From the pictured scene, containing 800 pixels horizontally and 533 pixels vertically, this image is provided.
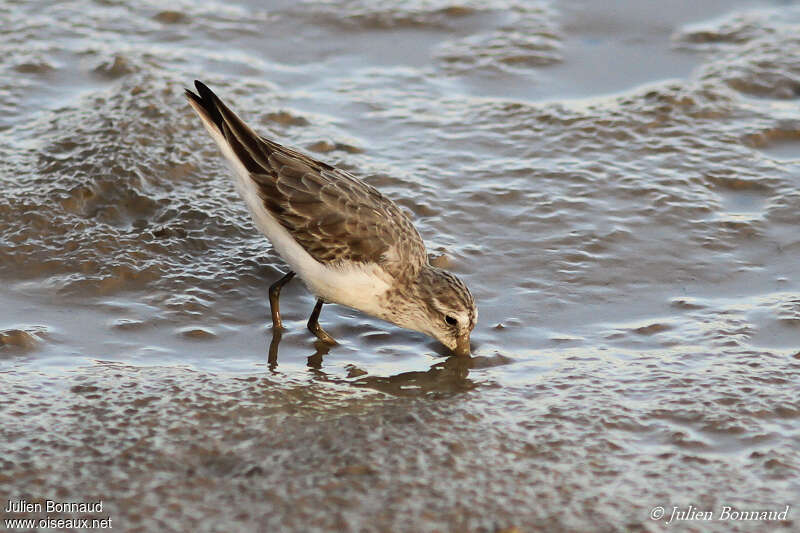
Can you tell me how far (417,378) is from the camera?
6.27 meters

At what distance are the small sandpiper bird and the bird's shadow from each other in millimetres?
126

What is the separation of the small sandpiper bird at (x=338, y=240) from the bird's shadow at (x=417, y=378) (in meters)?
0.13

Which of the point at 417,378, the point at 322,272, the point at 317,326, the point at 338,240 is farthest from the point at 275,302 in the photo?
the point at 417,378

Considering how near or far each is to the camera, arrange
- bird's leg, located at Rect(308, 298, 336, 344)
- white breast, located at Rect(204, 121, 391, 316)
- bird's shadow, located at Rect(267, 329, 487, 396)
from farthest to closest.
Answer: bird's leg, located at Rect(308, 298, 336, 344), white breast, located at Rect(204, 121, 391, 316), bird's shadow, located at Rect(267, 329, 487, 396)

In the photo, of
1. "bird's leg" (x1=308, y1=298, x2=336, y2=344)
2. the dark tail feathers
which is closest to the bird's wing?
the dark tail feathers

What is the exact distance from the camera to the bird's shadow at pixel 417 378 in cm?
606

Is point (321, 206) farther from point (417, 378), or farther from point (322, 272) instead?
point (417, 378)

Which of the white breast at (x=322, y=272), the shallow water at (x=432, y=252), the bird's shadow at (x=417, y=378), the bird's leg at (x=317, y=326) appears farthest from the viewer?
the bird's leg at (x=317, y=326)

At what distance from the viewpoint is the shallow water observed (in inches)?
195

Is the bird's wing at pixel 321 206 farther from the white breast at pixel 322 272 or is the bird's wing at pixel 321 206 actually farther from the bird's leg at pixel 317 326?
the bird's leg at pixel 317 326

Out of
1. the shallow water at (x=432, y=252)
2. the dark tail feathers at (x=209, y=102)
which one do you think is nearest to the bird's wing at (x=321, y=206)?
the dark tail feathers at (x=209, y=102)

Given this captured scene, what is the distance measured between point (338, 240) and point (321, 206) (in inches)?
10.0

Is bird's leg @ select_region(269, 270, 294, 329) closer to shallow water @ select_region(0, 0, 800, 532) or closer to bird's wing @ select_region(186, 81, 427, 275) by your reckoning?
shallow water @ select_region(0, 0, 800, 532)

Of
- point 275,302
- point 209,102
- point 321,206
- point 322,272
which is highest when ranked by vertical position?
point 209,102
